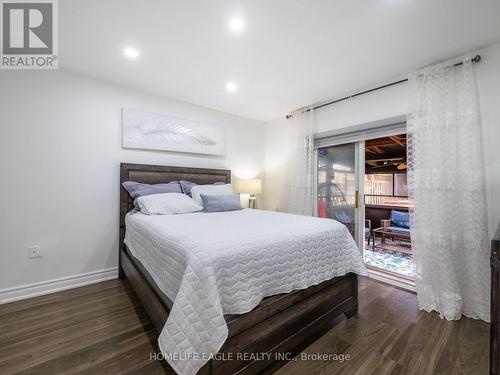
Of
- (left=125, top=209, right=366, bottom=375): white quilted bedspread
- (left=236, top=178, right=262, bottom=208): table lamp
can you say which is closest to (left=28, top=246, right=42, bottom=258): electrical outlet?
(left=125, top=209, right=366, bottom=375): white quilted bedspread

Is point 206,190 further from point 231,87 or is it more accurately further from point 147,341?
point 147,341

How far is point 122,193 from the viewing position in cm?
276

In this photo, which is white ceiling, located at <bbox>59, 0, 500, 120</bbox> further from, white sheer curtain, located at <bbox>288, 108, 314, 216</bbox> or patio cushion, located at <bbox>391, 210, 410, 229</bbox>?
patio cushion, located at <bbox>391, 210, 410, 229</bbox>

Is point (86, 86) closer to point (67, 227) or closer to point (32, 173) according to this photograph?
point (32, 173)

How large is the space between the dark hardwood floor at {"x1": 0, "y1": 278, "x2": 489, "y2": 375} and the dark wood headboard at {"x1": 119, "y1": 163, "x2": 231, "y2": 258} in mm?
938

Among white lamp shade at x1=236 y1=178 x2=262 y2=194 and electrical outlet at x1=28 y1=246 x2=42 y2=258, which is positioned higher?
white lamp shade at x1=236 y1=178 x2=262 y2=194

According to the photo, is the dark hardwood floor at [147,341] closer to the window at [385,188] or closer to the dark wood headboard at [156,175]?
the dark wood headboard at [156,175]

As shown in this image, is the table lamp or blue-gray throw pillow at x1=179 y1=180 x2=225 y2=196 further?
the table lamp

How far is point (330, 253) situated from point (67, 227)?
277 cm

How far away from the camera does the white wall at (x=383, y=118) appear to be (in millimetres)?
1969

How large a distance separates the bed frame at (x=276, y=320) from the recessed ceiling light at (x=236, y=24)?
6.72 feet

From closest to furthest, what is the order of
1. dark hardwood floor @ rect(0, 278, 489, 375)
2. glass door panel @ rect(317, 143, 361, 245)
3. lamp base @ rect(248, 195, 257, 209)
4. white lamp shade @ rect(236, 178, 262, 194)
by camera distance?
1. dark hardwood floor @ rect(0, 278, 489, 375)
2. glass door panel @ rect(317, 143, 361, 245)
3. white lamp shade @ rect(236, 178, 262, 194)
4. lamp base @ rect(248, 195, 257, 209)

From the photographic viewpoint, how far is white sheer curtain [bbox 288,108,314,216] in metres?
3.48

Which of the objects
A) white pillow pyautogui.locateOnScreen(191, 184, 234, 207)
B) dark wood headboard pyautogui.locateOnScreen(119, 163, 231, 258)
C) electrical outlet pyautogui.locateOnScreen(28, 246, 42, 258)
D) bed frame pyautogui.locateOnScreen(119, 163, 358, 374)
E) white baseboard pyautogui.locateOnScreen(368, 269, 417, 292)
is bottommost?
white baseboard pyautogui.locateOnScreen(368, 269, 417, 292)
